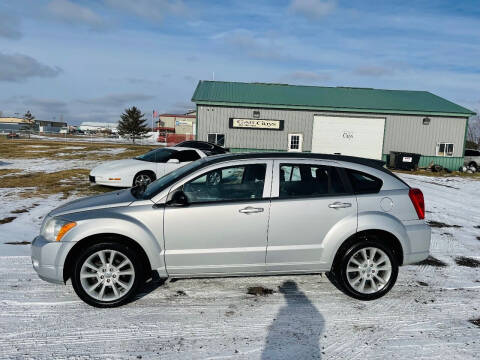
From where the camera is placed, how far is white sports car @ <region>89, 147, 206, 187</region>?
31.0ft

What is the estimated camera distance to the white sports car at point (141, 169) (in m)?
9.45

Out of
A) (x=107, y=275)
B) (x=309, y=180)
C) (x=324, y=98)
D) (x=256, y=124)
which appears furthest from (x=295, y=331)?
(x=324, y=98)

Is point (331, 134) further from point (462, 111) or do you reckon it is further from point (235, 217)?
point (235, 217)

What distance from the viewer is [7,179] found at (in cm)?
1203

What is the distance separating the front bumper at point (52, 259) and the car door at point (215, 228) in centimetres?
108

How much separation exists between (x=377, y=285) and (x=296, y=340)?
142 centimetres

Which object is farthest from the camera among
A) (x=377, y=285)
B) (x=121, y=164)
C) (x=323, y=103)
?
(x=323, y=103)

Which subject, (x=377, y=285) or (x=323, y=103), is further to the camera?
(x=323, y=103)

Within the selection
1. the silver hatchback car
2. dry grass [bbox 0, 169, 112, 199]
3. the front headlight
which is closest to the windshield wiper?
the silver hatchback car

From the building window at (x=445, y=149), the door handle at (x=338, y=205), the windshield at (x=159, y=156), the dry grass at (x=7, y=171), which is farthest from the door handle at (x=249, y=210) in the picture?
the building window at (x=445, y=149)

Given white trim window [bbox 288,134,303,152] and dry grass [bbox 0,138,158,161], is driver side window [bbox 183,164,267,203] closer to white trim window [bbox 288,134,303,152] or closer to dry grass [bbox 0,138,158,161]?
dry grass [bbox 0,138,158,161]

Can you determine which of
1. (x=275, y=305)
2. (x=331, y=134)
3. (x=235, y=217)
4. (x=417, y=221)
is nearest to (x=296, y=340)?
(x=275, y=305)

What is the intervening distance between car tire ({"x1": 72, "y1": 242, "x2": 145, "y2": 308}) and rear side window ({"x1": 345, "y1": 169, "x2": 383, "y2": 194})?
8.64ft

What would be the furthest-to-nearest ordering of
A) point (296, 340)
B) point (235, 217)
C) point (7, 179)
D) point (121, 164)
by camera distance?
point (7, 179), point (121, 164), point (235, 217), point (296, 340)
